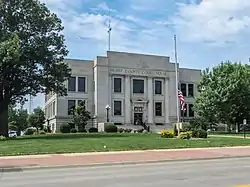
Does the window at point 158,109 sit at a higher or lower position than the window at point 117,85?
lower

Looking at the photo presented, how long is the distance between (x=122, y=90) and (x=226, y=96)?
862 inches

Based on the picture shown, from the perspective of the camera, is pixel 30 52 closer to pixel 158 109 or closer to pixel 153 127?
pixel 153 127

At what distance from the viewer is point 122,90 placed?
70688 millimetres

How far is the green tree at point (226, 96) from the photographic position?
54250mm

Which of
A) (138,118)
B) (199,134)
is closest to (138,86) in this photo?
(138,118)

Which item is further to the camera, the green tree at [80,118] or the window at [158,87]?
the window at [158,87]

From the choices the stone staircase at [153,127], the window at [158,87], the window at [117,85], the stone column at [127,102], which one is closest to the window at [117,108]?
the stone column at [127,102]

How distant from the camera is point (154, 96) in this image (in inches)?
2869

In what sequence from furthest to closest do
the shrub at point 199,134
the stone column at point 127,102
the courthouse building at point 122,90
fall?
1. the stone column at point 127,102
2. the courthouse building at point 122,90
3. the shrub at point 199,134

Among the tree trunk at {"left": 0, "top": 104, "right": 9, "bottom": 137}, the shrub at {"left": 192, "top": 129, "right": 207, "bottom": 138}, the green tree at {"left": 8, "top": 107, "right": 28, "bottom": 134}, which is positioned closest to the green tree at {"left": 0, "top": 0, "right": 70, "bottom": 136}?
the tree trunk at {"left": 0, "top": 104, "right": 9, "bottom": 137}

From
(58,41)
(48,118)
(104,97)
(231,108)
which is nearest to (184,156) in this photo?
(58,41)

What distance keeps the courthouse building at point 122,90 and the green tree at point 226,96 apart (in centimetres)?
1534

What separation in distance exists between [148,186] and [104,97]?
59106 mm

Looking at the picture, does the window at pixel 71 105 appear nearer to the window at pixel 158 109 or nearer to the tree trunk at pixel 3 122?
the window at pixel 158 109
